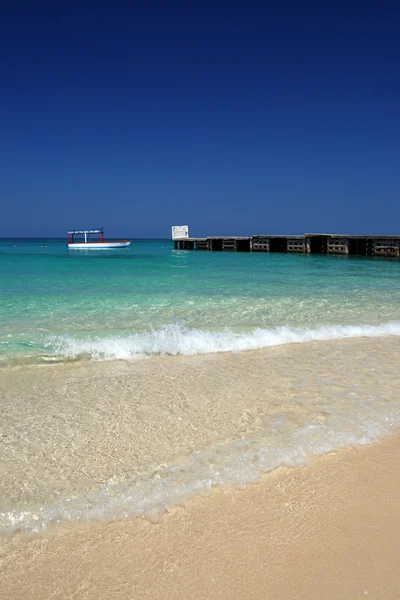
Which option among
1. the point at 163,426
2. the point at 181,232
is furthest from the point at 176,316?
the point at 181,232

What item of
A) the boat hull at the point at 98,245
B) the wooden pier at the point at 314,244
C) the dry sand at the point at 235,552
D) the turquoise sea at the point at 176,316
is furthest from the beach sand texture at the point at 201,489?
the boat hull at the point at 98,245

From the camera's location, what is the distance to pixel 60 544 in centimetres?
231

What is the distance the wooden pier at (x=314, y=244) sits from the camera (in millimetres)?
35156

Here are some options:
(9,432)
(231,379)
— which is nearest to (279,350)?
(231,379)

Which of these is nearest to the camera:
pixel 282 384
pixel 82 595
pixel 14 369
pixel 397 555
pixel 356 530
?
pixel 82 595

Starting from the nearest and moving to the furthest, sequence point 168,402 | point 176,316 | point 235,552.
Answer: point 235,552 < point 168,402 < point 176,316

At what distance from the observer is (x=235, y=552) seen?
224cm

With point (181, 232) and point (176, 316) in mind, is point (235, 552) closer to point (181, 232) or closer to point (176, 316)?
point (176, 316)

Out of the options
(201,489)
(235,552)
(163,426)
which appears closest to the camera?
(235,552)

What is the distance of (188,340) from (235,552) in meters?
4.63

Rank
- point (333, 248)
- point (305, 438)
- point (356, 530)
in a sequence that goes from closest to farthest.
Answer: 1. point (356, 530)
2. point (305, 438)
3. point (333, 248)

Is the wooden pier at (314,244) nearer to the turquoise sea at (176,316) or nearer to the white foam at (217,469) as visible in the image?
the turquoise sea at (176,316)

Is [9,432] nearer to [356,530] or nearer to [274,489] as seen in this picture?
[274,489]

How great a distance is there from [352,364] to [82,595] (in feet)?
15.1
